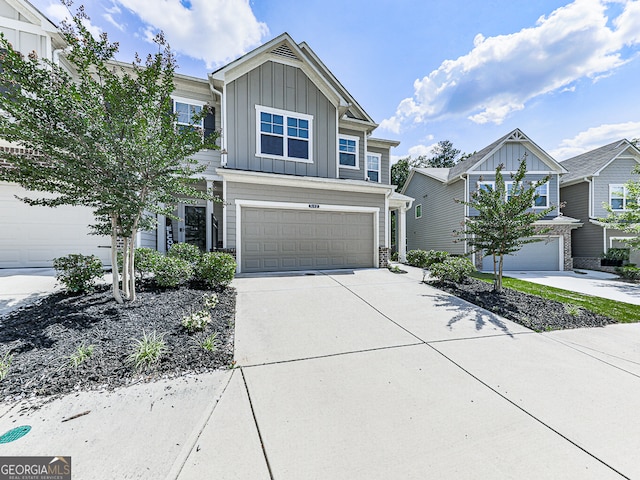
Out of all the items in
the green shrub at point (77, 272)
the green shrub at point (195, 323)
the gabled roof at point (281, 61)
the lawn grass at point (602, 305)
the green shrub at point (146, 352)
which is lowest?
the lawn grass at point (602, 305)

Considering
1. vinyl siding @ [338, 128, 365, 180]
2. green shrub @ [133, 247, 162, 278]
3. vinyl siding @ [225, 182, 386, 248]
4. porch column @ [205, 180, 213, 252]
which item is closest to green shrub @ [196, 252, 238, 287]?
green shrub @ [133, 247, 162, 278]

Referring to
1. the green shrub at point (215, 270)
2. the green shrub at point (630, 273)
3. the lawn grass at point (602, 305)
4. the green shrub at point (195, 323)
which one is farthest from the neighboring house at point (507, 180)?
the green shrub at point (195, 323)

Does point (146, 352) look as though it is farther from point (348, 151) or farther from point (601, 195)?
point (601, 195)

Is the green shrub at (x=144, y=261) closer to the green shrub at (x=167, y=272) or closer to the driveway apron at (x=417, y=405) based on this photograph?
the green shrub at (x=167, y=272)

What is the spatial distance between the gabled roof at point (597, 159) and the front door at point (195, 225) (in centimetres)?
2084

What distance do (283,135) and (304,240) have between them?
13.2 feet

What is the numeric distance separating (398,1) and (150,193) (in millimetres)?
9459

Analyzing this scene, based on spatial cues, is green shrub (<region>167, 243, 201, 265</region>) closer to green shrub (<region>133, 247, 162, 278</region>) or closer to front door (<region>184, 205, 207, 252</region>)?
green shrub (<region>133, 247, 162, 278</region>)

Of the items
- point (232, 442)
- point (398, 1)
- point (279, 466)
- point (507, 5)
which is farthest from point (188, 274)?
point (507, 5)

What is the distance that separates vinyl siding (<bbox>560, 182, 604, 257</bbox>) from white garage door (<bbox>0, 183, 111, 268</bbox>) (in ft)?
76.8

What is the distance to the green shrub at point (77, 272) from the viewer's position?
4965 millimetres

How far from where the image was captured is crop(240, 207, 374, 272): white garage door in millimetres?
8596

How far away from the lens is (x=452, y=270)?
7.64m

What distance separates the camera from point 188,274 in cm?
599
